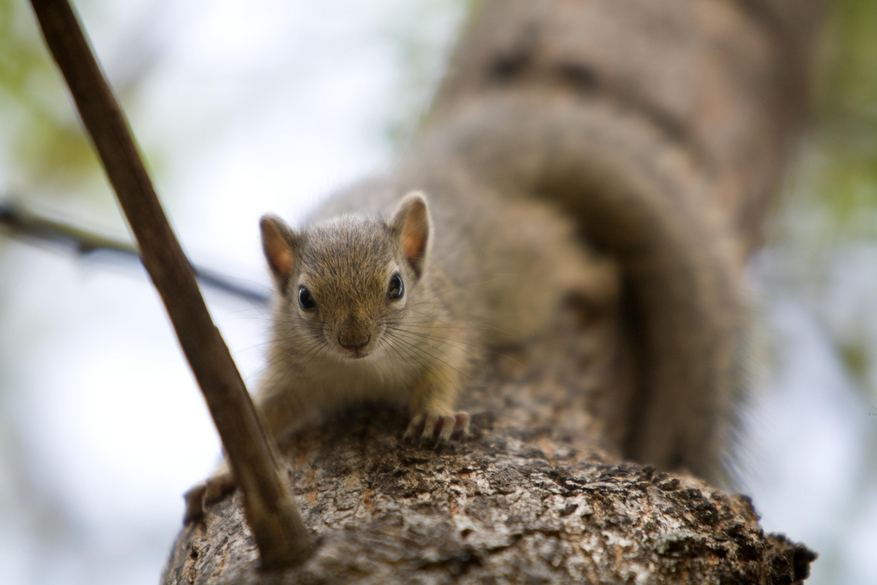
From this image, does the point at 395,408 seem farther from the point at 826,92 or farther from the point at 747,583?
the point at 826,92

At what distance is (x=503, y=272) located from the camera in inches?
161

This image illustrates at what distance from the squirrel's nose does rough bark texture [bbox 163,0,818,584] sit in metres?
0.29

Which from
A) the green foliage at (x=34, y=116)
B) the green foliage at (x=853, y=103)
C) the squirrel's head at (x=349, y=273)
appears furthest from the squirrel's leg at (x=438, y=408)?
the green foliage at (x=853, y=103)

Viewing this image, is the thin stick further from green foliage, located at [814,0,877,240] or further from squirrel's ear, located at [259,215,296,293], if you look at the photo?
green foliage, located at [814,0,877,240]

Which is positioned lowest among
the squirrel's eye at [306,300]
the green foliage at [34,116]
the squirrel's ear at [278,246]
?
the squirrel's eye at [306,300]

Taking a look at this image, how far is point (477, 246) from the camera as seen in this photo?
13.4ft

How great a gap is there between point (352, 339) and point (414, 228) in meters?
0.73

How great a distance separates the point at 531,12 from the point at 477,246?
189cm

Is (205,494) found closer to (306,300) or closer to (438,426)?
(438,426)

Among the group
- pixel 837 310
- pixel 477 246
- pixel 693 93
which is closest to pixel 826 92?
pixel 837 310

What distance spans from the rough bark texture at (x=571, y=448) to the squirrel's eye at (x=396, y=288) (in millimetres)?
516

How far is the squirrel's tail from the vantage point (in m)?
3.62

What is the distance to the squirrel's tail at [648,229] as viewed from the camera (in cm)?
362

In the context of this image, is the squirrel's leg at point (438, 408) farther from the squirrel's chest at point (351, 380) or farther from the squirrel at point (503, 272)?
the squirrel's chest at point (351, 380)
